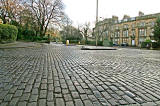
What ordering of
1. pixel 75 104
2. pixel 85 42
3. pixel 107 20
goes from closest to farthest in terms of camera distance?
pixel 75 104
pixel 85 42
pixel 107 20

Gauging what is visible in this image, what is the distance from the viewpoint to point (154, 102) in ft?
7.34

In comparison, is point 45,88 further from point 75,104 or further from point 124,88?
point 124,88

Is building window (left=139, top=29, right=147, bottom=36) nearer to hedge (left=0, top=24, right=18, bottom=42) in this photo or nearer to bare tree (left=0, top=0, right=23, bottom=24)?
bare tree (left=0, top=0, right=23, bottom=24)

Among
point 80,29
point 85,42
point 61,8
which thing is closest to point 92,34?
point 80,29

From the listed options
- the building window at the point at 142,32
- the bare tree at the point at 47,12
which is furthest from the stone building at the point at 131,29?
the bare tree at the point at 47,12

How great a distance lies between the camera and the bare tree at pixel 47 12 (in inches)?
1236

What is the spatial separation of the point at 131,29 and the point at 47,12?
1453 inches

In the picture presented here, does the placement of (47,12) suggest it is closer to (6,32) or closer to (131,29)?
(6,32)

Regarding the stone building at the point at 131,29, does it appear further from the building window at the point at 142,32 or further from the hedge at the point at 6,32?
the hedge at the point at 6,32

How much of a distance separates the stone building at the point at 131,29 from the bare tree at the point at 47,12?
15370 mm

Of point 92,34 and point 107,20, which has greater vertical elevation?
point 107,20

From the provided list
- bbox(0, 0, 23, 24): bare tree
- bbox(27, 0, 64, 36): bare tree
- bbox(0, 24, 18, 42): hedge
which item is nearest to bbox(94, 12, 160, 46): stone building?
bbox(27, 0, 64, 36): bare tree

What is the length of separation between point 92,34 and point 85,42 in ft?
34.3

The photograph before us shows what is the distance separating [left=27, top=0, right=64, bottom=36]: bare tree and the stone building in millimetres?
15370
